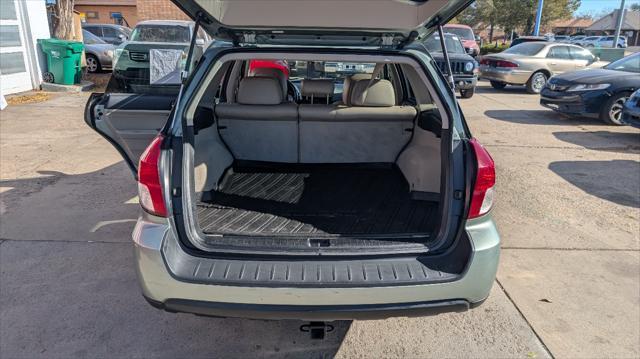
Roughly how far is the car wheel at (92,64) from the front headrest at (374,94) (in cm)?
1389

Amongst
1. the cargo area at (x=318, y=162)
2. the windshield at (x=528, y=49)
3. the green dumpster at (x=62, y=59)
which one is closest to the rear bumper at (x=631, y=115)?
the cargo area at (x=318, y=162)

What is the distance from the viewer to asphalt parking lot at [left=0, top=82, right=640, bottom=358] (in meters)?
2.71

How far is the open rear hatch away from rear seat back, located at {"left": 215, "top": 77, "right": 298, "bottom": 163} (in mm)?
969

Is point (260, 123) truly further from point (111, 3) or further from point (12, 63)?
point (111, 3)

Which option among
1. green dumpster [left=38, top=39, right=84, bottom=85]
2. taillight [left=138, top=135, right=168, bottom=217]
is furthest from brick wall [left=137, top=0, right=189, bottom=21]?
taillight [left=138, top=135, right=168, bottom=217]

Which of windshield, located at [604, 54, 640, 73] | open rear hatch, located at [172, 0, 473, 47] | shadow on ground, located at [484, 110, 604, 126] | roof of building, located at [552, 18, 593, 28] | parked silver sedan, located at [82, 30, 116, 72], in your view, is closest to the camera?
open rear hatch, located at [172, 0, 473, 47]

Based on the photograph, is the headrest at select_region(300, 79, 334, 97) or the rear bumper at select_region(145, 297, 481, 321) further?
the headrest at select_region(300, 79, 334, 97)

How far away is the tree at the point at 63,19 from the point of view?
12.0 m

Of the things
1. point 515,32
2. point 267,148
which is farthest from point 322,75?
point 515,32

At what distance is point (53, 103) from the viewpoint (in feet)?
33.2

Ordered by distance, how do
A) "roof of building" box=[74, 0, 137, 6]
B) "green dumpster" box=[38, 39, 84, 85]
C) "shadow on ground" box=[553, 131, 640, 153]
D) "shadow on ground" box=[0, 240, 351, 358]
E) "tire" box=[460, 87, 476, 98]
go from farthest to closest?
"roof of building" box=[74, 0, 137, 6] → "tire" box=[460, 87, 476, 98] → "green dumpster" box=[38, 39, 84, 85] → "shadow on ground" box=[553, 131, 640, 153] → "shadow on ground" box=[0, 240, 351, 358]

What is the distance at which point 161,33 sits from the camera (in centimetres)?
1084

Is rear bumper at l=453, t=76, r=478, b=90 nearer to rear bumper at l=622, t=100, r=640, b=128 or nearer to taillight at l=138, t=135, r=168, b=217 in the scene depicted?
rear bumper at l=622, t=100, r=640, b=128

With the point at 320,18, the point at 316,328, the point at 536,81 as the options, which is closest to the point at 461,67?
the point at 536,81
